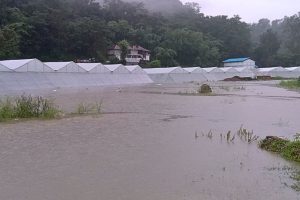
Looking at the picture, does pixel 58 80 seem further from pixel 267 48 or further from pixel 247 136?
pixel 267 48

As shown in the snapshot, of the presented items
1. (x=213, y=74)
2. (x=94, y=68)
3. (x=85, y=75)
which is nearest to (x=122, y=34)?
(x=213, y=74)

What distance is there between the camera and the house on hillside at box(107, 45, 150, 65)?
204ft

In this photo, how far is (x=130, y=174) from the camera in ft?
19.3

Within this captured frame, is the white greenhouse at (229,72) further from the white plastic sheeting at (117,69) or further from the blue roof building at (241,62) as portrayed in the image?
the white plastic sheeting at (117,69)

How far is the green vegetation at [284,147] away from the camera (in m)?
6.93

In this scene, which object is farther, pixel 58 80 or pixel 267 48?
pixel 267 48

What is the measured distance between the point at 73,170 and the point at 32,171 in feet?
2.03

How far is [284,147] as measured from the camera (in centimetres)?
732

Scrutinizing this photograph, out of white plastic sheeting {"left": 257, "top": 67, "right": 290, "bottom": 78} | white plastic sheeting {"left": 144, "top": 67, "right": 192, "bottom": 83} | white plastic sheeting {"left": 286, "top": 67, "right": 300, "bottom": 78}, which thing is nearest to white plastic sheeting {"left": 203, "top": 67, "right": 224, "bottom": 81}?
white plastic sheeting {"left": 144, "top": 67, "right": 192, "bottom": 83}

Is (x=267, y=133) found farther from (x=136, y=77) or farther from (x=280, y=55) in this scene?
(x=280, y=55)

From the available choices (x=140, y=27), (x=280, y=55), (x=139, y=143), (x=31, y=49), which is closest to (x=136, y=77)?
(x=31, y=49)

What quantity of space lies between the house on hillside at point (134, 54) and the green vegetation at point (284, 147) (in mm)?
54142

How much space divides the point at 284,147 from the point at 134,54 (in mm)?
61222

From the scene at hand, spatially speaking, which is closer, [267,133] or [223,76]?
[267,133]
